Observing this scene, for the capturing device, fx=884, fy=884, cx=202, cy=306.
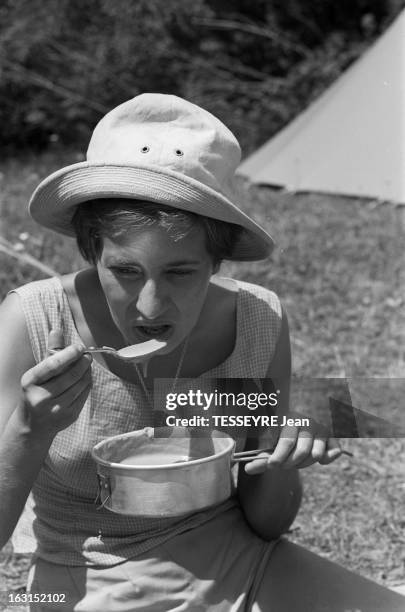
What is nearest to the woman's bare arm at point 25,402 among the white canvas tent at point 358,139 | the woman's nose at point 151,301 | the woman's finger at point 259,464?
the woman's nose at point 151,301

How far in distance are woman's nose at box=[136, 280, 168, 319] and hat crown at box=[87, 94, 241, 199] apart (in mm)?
156

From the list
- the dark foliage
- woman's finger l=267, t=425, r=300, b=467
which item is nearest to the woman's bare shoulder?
woman's finger l=267, t=425, r=300, b=467

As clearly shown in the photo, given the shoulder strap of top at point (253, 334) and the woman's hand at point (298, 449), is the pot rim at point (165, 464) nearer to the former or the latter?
the woman's hand at point (298, 449)

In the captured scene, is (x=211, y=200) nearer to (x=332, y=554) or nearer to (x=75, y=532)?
(x=75, y=532)

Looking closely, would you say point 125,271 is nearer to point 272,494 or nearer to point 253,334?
point 253,334

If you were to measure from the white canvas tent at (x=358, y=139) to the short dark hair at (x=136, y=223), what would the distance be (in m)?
3.78

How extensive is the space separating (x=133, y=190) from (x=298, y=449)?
14.7 inches

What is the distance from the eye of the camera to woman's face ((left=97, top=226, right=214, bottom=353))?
1.07 meters

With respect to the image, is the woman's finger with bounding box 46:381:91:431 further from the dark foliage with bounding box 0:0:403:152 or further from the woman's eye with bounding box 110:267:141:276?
the dark foliage with bounding box 0:0:403:152

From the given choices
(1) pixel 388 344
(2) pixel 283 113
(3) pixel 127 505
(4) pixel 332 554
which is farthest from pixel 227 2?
(3) pixel 127 505

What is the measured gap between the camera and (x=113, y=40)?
8.48 metres

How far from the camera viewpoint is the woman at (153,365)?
1090mm

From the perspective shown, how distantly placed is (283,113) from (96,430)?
259 inches

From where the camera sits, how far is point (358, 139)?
5.15m
